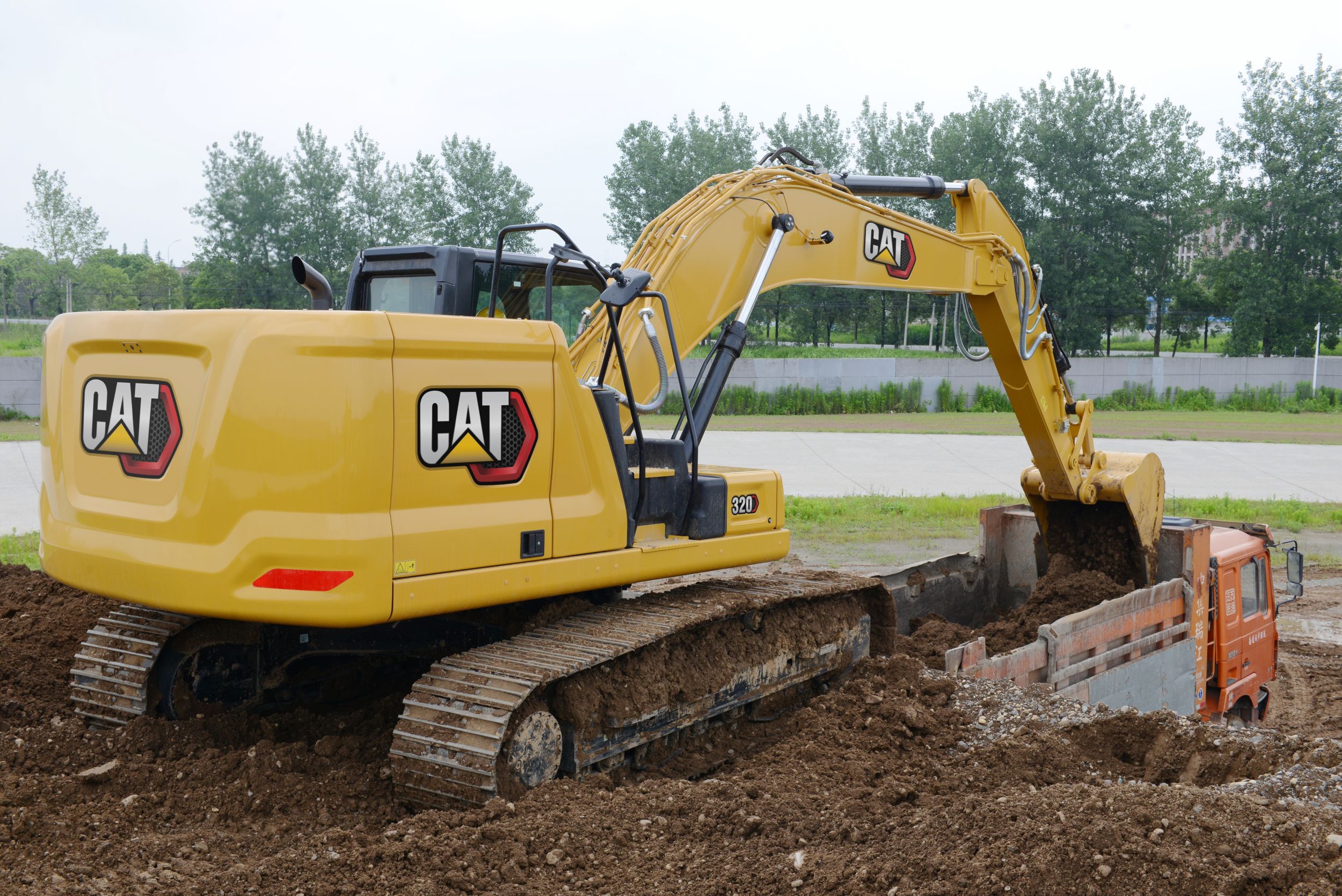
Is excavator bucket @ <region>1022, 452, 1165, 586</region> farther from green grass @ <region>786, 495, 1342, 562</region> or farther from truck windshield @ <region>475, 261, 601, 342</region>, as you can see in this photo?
green grass @ <region>786, 495, 1342, 562</region>

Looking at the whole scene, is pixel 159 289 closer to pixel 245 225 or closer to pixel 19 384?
pixel 245 225

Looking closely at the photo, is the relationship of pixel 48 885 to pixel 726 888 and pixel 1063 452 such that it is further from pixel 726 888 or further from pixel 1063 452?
pixel 1063 452

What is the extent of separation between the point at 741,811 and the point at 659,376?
200 centimetres

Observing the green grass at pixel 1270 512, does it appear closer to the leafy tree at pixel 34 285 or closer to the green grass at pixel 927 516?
the green grass at pixel 927 516

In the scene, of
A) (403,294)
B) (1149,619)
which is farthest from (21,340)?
(1149,619)

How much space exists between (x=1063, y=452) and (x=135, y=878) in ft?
20.7

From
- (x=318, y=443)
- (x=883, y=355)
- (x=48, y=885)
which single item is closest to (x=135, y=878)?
(x=48, y=885)

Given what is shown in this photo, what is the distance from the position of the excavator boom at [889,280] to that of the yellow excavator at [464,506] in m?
0.03

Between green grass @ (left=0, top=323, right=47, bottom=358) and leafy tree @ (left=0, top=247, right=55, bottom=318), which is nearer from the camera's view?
green grass @ (left=0, top=323, right=47, bottom=358)

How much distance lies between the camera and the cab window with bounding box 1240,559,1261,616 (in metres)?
8.02

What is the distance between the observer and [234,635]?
206 inches

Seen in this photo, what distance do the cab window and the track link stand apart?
690 cm

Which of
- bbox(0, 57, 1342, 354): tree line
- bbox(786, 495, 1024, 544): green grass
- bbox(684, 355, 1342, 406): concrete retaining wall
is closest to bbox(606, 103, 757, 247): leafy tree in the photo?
bbox(0, 57, 1342, 354): tree line

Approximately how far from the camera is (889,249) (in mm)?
6859
